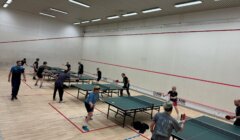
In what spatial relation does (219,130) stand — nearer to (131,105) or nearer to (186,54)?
(131,105)

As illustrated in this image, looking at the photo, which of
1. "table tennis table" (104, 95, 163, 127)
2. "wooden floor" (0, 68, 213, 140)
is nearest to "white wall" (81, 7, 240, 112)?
"wooden floor" (0, 68, 213, 140)

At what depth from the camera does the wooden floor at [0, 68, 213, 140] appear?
548cm

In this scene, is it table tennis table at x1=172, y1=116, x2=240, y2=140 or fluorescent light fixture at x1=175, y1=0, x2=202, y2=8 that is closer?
table tennis table at x1=172, y1=116, x2=240, y2=140

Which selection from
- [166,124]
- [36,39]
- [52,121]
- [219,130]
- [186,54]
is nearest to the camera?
[166,124]

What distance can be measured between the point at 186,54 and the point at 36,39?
50.6 feet

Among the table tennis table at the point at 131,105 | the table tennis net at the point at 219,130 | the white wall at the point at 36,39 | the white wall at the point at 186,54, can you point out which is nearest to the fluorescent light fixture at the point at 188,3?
the white wall at the point at 186,54

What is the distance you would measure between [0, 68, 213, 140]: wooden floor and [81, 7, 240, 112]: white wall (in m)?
1.88

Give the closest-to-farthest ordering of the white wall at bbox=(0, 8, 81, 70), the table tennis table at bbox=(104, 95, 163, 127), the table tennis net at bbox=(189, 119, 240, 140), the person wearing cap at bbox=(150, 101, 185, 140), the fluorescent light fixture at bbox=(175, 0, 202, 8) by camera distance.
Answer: the person wearing cap at bbox=(150, 101, 185, 140)
the table tennis net at bbox=(189, 119, 240, 140)
the table tennis table at bbox=(104, 95, 163, 127)
the fluorescent light fixture at bbox=(175, 0, 202, 8)
the white wall at bbox=(0, 8, 81, 70)

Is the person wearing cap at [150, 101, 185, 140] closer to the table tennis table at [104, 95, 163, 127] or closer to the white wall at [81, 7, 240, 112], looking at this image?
the table tennis table at [104, 95, 163, 127]

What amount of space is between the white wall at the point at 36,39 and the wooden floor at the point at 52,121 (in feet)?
34.0

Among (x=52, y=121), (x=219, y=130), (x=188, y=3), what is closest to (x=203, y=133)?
(x=219, y=130)

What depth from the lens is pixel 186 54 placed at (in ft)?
35.9

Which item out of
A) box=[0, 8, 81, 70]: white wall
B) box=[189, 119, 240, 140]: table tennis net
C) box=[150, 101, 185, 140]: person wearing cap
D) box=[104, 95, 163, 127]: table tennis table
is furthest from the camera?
box=[0, 8, 81, 70]: white wall

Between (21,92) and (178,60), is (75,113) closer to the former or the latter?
(21,92)
